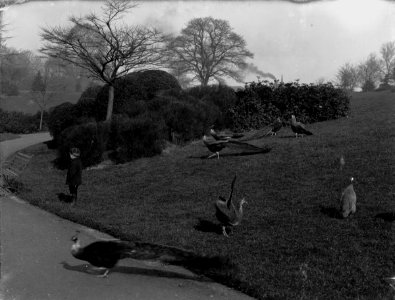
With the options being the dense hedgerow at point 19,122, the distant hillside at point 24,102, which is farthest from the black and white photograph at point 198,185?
the distant hillside at point 24,102

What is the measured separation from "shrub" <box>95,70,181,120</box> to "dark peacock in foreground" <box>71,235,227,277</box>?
710 inches

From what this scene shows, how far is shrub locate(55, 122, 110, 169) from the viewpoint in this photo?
19156 mm

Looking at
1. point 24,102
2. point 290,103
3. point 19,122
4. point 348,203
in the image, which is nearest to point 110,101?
point 290,103

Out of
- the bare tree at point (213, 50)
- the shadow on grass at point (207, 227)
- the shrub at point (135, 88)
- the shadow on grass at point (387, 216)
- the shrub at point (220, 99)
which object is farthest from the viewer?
the shrub at point (135, 88)

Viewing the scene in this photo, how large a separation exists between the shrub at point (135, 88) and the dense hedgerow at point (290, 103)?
4844 mm

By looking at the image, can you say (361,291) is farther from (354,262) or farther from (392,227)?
(392,227)

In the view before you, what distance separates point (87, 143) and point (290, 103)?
9939mm

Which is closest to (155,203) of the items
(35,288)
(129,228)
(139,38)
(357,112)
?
(129,228)

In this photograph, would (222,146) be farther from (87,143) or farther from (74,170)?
→ (87,143)

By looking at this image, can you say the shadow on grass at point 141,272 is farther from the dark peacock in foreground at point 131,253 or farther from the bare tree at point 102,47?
the bare tree at point 102,47

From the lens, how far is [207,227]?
930 centimetres

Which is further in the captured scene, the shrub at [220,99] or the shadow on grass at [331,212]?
the shrub at [220,99]

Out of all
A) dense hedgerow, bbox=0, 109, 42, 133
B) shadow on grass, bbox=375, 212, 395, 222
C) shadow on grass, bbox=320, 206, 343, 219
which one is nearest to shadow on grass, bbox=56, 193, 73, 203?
shadow on grass, bbox=320, 206, 343, 219

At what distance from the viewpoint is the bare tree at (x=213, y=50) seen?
6039mm
